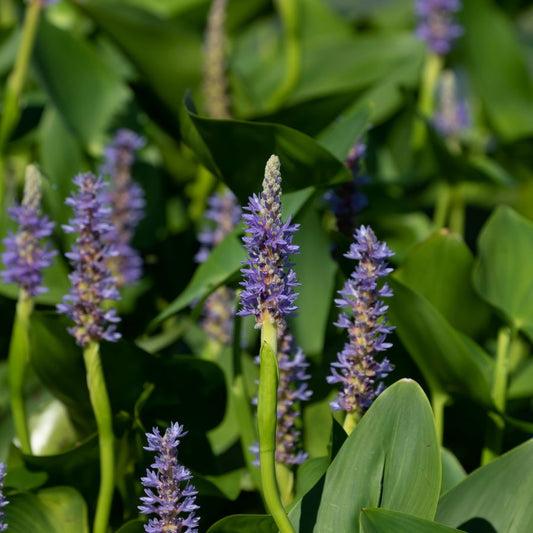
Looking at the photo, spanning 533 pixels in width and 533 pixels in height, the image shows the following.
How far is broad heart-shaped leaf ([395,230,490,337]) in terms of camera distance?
6.72 ft

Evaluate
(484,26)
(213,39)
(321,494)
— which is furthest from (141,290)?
(484,26)

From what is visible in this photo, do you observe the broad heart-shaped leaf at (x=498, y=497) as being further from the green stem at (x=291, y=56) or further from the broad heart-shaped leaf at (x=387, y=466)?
the green stem at (x=291, y=56)

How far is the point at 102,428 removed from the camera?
64.5 inches

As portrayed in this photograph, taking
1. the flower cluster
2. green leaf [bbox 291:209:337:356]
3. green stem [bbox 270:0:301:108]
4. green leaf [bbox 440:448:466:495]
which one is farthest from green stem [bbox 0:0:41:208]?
green leaf [bbox 440:448:466:495]

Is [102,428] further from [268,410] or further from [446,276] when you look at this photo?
[446,276]

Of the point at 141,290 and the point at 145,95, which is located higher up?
the point at 145,95

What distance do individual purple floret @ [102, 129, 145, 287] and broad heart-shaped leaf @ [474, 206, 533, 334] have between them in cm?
83

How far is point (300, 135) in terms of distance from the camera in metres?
1.79

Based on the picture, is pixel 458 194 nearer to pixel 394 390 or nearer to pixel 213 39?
pixel 213 39

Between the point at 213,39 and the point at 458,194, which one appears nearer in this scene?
the point at 213,39

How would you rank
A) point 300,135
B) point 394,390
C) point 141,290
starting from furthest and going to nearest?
point 141,290 → point 300,135 → point 394,390

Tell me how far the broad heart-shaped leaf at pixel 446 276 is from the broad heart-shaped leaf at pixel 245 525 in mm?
673

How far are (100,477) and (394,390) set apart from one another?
2.12ft

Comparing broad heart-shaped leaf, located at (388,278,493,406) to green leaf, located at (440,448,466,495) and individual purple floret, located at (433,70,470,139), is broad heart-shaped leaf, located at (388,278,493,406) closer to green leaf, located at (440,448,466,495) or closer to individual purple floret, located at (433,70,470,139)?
green leaf, located at (440,448,466,495)
